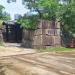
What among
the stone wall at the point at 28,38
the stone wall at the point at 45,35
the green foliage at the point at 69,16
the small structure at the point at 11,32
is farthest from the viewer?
the small structure at the point at 11,32

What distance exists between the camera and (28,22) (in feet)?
95.0

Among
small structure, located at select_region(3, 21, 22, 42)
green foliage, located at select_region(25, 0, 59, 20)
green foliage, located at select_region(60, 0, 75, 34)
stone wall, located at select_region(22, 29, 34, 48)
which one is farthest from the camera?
small structure, located at select_region(3, 21, 22, 42)

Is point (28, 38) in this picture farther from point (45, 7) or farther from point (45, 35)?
point (45, 7)

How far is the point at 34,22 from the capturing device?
29156 mm

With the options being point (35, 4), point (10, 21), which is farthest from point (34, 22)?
point (10, 21)

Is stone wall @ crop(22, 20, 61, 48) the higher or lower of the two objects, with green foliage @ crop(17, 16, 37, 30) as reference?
lower

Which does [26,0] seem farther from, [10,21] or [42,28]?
[10,21]

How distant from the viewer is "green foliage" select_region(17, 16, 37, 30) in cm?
2848

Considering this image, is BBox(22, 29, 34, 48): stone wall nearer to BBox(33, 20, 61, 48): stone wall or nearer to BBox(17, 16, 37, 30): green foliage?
BBox(17, 16, 37, 30): green foliage

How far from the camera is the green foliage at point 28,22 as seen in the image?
2848cm

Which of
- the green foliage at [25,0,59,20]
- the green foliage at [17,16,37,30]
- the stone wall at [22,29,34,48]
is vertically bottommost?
the stone wall at [22,29,34,48]

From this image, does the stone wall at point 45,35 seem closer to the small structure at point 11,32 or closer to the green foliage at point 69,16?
the green foliage at point 69,16

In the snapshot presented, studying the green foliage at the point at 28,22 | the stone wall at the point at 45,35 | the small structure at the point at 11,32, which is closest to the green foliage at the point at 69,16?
the stone wall at the point at 45,35

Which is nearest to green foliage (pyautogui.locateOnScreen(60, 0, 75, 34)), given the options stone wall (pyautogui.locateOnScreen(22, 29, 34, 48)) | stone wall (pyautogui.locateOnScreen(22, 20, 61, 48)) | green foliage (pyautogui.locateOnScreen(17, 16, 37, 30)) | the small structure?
stone wall (pyautogui.locateOnScreen(22, 20, 61, 48))
